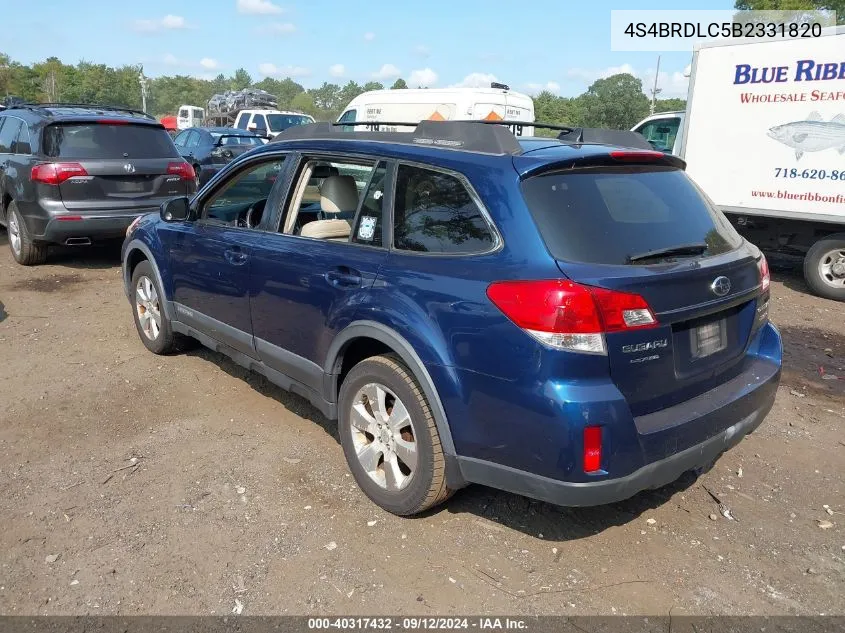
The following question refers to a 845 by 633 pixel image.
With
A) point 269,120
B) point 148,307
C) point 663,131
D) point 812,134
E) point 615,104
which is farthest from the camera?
point 615,104

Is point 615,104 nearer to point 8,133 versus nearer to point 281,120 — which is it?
point 281,120

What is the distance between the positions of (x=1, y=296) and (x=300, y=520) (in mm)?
5855

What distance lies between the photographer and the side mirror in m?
4.88

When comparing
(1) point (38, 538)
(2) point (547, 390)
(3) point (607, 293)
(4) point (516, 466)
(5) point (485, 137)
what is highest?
(5) point (485, 137)

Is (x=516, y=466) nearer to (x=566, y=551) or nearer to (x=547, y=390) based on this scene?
(x=547, y=390)

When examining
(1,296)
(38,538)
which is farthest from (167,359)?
(1,296)

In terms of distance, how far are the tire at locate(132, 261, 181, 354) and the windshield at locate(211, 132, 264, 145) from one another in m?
11.2

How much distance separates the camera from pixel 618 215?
300 cm

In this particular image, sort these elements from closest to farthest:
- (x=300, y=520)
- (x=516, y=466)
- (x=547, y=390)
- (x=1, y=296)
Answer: (x=547, y=390)
(x=516, y=466)
(x=300, y=520)
(x=1, y=296)

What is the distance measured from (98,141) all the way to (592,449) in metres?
7.68

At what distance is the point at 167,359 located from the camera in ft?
18.4

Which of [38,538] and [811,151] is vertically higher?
[811,151]

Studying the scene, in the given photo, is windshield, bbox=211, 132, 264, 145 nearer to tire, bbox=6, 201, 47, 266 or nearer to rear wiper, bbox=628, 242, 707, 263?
tire, bbox=6, 201, 47, 266

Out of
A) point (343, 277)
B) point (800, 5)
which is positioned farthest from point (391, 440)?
point (800, 5)
